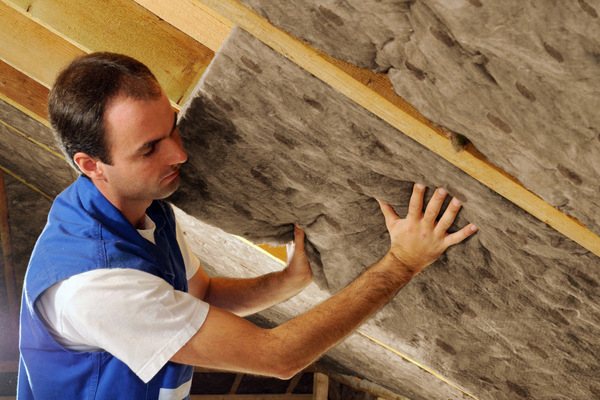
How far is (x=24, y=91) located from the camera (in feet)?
10.1

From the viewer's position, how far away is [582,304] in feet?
6.25

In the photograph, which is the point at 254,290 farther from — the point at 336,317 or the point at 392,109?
the point at 392,109

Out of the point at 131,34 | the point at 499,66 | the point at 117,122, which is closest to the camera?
the point at 499,66

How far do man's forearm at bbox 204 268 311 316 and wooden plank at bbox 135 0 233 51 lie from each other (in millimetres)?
828

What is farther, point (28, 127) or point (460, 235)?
point (28, 127)

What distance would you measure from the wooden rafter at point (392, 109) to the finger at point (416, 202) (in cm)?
21

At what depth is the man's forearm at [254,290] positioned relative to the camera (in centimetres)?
253

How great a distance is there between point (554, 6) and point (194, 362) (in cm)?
121

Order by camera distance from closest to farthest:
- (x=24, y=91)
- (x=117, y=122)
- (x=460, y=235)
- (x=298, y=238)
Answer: (x=117, y=122)
(x=460, y=235)
(x=298, y=238)
(x=24, y=91)

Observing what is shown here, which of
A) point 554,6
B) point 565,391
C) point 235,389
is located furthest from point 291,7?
point 235,389

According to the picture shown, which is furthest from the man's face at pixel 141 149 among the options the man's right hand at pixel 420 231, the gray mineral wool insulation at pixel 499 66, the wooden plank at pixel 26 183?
the wooden plank at pixel 26 183

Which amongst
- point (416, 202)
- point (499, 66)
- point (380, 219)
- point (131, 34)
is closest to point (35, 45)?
point (131, 34)

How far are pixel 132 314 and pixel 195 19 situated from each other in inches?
28.7

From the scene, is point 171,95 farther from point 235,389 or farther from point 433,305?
point 235,389
